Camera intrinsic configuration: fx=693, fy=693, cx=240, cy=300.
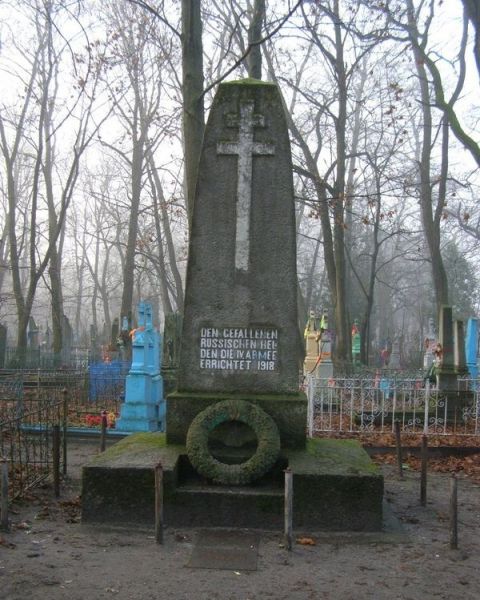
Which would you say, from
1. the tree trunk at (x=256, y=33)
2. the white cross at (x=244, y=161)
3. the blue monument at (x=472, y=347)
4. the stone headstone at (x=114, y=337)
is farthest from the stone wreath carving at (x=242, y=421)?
the stone headstone at (x=114, y=337)

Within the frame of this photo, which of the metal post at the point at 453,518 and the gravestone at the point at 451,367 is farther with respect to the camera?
the gravestone at the point at 451,367

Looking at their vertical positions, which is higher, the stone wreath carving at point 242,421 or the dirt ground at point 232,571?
the stone wreath carving at point 242,421

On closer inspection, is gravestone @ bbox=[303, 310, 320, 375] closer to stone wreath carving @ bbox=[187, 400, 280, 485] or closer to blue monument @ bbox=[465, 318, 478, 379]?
blue monument @ bbox=[465, 318, 478, 379]

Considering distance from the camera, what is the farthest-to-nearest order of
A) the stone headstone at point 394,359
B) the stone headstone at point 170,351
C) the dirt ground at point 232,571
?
the stone headstone at point 394,359
the stone headstone at point 170,351
the dirt ground at point 232,571

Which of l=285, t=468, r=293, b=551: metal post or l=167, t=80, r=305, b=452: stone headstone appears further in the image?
l=167, t=80, r=305, b=452: stone headstone

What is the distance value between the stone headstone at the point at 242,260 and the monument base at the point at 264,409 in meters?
0.08

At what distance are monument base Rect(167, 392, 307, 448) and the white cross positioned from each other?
4.33 feet

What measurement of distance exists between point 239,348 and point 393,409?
571 centimetres

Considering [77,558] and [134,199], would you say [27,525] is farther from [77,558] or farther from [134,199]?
[134,199]

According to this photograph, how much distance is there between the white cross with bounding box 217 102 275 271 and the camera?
6918 millimetres

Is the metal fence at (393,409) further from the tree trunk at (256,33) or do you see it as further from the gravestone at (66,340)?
the gravestone at (66,340)

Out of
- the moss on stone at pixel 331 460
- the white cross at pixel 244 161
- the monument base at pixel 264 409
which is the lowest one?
the moss on stone at pixel 331 460

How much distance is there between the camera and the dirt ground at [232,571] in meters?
4.54

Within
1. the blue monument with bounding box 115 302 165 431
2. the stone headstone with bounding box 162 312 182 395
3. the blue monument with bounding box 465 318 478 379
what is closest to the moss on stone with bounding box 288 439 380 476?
the blue monument with bounding box 115 302 165 431
